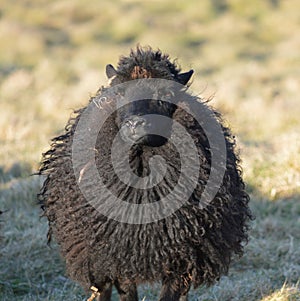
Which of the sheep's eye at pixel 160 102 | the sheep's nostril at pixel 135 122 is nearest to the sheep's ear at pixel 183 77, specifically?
the sheep's eye at pixel 160 102

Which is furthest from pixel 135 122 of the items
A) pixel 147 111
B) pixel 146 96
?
pixel 146 96

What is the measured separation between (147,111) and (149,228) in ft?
2.67

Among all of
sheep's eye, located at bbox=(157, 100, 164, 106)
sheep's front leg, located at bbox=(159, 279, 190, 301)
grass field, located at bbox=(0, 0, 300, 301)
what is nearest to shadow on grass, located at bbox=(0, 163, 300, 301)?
grass field, located at bbox=(0, 0, 300, 301)

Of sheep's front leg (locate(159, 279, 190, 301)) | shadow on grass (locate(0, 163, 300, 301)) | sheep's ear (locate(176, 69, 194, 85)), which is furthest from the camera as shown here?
shadow on grass (locate(0, 163, 300, 301))

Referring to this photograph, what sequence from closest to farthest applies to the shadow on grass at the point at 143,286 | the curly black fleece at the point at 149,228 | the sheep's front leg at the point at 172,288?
1. the curly black fleece at the point at 149,228
2. the sheep's front leg at the point at 172,288
3. the shadow on grass at the point at 143,286

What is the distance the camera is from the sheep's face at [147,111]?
4586 millimetres

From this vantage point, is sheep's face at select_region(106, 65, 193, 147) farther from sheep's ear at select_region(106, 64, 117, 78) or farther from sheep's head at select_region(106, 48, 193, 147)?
sheep's ear at select_region(106, 64, 117, 78)

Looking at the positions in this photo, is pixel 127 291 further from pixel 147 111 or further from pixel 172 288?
pixel 147 111

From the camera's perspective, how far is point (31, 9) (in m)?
34.8

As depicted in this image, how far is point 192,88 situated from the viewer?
23.4ft

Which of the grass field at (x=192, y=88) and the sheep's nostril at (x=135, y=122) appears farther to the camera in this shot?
the grass field at (x=192, y=88)

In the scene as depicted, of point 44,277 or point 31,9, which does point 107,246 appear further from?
point 31,9

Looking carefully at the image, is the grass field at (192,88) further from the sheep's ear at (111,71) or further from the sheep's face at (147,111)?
the sheep's ear at (111,71)

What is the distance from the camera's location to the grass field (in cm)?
653
